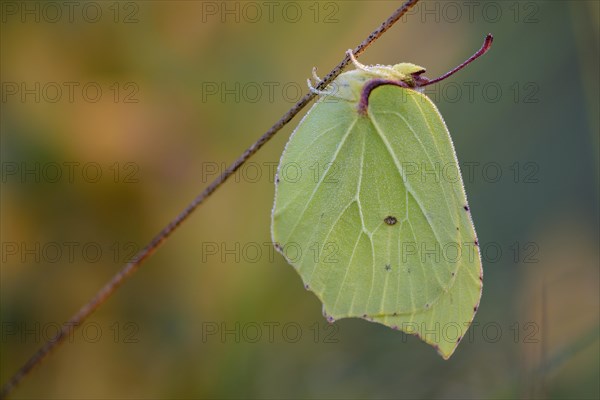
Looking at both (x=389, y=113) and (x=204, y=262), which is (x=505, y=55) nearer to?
(x=389, y=113)

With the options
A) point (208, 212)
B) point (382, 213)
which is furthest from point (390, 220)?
point (208, 212)

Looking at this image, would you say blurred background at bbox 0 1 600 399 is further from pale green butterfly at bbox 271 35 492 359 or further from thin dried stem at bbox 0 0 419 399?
thin dried stem at bbox 0 0 419 399

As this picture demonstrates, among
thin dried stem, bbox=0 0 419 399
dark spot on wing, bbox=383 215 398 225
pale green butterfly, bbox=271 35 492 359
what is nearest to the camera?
thin dried stem, bbox=0 0 419 399

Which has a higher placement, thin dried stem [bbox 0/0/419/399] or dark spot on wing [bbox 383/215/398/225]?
thin dried stem [bbox 0/0/419/399]

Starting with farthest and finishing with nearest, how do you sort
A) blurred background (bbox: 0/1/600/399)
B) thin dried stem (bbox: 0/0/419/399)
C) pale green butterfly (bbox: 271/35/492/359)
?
blurred background (bbox: 0/1/600/399), pale green butterfly (bbox: 271/35/492/359), thin dried stem (bbox: 0/0/419/399)

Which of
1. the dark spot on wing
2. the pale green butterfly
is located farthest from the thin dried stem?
the dark spot on wing

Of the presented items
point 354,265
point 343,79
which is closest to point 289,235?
point 354,265

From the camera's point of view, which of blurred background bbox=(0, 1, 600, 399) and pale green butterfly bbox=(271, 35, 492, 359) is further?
blurred background bbox=(0, 1, 600, 399)

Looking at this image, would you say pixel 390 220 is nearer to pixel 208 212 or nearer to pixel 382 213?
pixel 382 213
